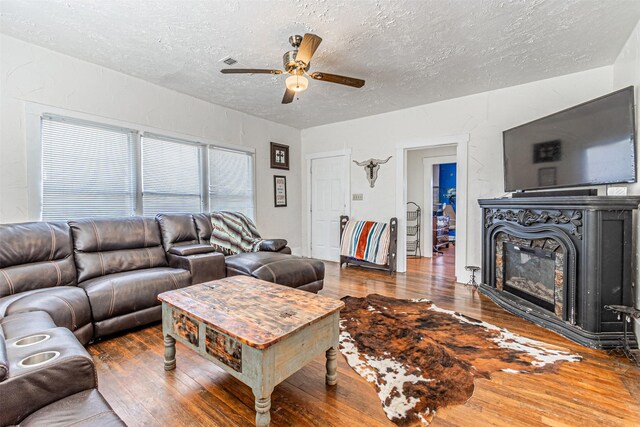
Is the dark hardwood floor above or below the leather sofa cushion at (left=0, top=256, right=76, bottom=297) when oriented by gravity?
below

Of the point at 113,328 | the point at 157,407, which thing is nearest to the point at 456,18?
the point at 157,407

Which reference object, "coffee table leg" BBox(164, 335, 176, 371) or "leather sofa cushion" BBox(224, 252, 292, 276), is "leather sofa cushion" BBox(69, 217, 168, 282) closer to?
"leather sofa cushion" BBox(224, 252, 292, 276)

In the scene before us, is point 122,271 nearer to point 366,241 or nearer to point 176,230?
point 176,230

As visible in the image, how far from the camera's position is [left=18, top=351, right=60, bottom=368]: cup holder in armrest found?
1.10m

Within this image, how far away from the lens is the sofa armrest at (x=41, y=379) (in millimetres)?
969

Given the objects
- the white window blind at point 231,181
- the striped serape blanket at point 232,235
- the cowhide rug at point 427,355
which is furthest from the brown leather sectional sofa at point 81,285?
the cowhide rug at point 427,355

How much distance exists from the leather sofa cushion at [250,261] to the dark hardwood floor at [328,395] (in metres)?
0.96

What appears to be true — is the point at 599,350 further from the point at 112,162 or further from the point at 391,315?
the point at 112,162

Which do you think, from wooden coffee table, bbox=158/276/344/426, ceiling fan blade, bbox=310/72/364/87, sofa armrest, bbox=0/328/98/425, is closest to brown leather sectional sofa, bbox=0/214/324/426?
sofa armrest, bbox=0/328/98/425

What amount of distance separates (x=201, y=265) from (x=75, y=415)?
205cm

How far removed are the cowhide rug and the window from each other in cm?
276

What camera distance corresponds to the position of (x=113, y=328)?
2.39 meters

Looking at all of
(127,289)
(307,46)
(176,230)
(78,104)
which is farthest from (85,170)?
(307,46)

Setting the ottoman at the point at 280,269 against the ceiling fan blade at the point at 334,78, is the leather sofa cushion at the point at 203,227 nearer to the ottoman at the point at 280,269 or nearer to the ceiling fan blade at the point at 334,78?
the ottoman at the point at 280,269
